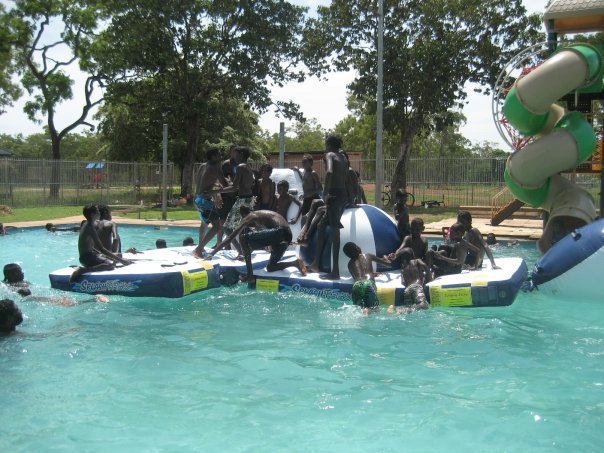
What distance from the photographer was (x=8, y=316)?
21.7 ft

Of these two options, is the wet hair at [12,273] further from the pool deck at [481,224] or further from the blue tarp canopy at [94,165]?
the blue tarp canopy at [94,165]

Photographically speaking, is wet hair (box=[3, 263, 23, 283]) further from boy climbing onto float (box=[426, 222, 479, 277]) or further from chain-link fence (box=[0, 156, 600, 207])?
chain-link fence (box=[0, 156, 600, 207])

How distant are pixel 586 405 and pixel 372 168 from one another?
25.2 metres

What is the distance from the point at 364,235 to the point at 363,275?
34.7 inches

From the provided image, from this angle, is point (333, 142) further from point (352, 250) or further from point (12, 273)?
point (12, 273)

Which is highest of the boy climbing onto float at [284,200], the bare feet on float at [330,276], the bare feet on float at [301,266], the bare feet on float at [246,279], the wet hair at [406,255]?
the boy climbing onto float at [284,200]

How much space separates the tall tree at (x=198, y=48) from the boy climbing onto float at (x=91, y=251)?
2084 centimetres

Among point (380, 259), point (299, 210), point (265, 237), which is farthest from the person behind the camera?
point (299, 210)

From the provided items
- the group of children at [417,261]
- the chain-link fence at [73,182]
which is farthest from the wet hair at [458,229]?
the chain-link fence at [73,182]

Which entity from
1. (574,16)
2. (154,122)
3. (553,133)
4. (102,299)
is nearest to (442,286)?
(553,133)

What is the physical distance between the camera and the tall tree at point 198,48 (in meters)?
27.9

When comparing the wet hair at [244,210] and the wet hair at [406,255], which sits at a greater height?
the wet hair at [244,210]

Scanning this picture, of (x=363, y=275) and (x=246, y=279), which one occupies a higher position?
(x=363, y=275)

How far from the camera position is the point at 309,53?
27047mm
